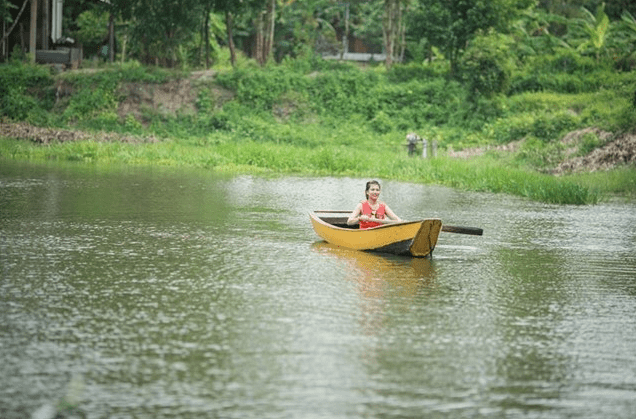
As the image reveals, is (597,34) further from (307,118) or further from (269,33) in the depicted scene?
(269,33)

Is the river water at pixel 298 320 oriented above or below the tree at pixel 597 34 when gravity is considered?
below

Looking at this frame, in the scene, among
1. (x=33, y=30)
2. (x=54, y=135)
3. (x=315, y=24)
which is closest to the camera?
(x=54, y=135)

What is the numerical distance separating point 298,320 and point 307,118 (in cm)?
3174

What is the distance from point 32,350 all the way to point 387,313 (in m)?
3.72

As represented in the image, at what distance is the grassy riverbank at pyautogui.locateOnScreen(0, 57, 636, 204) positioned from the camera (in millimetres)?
32094

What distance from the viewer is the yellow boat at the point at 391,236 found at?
14.1m

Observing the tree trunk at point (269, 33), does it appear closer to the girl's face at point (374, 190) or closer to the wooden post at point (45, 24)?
the wooden post at point (45, 24)

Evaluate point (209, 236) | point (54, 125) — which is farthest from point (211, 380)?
point (54, 125)

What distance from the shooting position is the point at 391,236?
14.4 metres

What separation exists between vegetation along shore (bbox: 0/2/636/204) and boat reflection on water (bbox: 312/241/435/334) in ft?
52.2

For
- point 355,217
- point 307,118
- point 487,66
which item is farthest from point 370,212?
point 307,118

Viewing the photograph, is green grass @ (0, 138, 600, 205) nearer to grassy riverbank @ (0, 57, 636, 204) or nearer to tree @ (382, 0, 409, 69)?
grassy riverbank @ (0, 57, 636, 204)

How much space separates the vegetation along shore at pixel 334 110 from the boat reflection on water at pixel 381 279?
52.2 ft

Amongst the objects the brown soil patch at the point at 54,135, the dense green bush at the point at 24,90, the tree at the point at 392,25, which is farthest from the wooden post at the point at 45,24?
the tree at the point at 392,25
